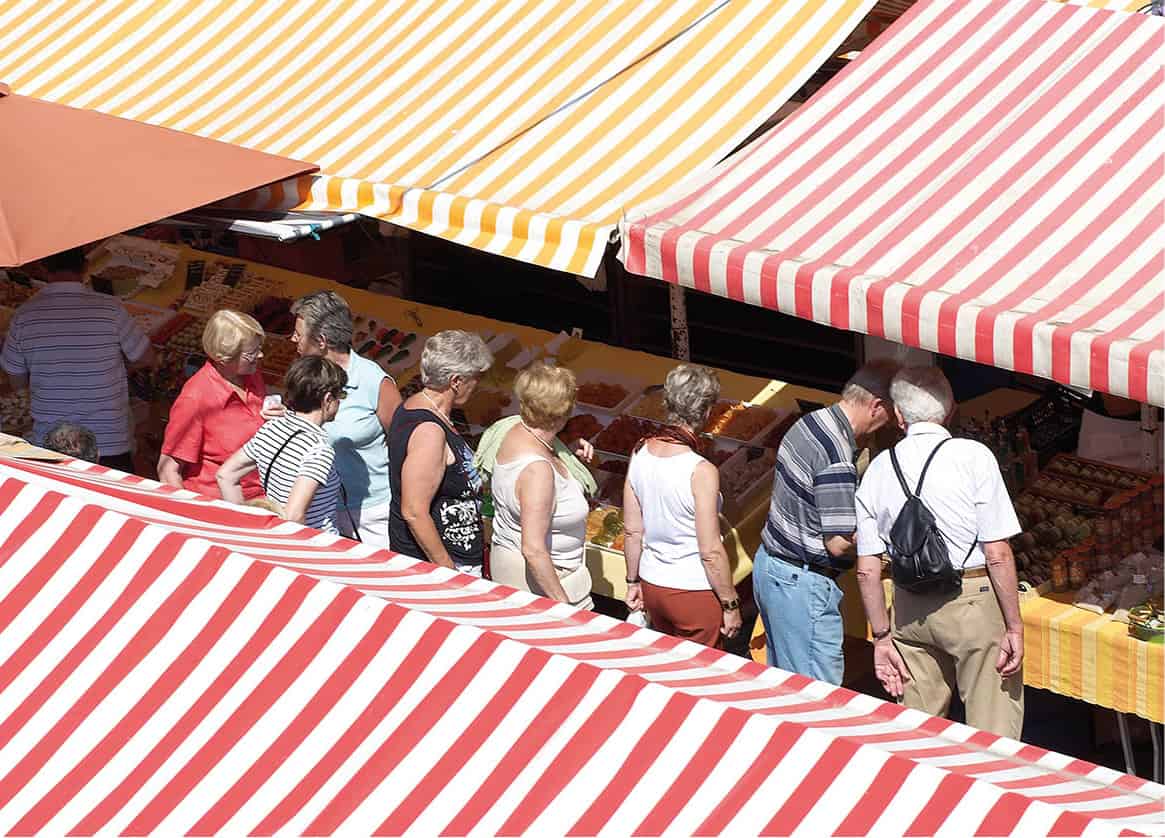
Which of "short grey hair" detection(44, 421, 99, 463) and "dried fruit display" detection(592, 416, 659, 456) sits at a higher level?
"short grey hair" detection(44, 421, 99, 463)

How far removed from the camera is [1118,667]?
5.57m

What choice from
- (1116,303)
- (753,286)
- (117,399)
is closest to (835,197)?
(753,286)

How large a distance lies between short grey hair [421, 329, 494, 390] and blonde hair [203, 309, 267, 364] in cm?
82

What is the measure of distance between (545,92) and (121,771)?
4095mm

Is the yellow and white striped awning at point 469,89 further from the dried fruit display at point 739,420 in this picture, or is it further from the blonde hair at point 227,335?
the dried fruit display at point 739,420

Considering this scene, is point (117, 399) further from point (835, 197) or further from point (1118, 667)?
point (1118, 667)

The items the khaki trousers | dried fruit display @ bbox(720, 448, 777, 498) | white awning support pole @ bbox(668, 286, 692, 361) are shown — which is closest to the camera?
the khaki trousers

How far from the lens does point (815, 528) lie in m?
5.56

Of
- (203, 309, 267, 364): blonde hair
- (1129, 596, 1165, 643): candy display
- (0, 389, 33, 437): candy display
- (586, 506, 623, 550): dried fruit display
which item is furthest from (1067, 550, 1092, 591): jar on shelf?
(0, 389, 33, 437): candy display

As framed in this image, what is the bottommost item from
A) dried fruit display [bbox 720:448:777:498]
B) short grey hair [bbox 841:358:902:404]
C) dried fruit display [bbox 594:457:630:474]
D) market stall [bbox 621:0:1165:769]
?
dried fruit display [bbox 594:457:630:474]

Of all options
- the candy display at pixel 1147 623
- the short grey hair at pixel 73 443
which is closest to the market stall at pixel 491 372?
the candy display at pixel 1147 623

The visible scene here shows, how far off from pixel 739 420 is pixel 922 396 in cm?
185

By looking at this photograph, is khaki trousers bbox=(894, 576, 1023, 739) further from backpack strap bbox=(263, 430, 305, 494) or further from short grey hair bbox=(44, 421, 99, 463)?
short grey hair bbox=(44, 421, 99, 463)

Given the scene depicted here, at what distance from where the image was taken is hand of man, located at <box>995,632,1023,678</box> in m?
5.34
